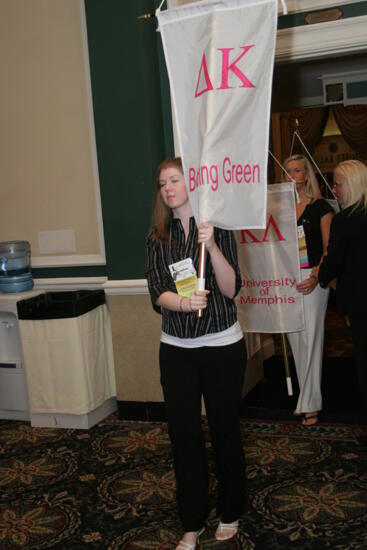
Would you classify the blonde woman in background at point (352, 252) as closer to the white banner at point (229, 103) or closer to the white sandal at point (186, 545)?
the white banner at point (229, 103)

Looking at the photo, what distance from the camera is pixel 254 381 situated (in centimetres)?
467

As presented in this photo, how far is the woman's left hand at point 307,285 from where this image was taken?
12.3ft

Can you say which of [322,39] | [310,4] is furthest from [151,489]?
[310,4]

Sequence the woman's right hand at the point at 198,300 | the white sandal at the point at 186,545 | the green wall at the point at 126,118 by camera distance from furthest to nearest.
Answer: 1. the green wall at the point at 126,118
2. the white sandal at the point at 186,545
3. the woman's right hand at the point at 198,300

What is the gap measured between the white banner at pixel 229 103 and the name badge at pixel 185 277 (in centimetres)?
21

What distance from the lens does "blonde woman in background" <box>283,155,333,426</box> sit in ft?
12.6

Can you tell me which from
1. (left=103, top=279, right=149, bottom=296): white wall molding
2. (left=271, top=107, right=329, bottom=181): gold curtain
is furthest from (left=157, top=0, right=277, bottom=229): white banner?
(left=271, top=107, right=329, bottom=181): gold curtain

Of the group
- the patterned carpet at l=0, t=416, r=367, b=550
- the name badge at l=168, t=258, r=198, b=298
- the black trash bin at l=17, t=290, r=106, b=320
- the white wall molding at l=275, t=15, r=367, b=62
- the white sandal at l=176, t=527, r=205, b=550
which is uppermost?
the white wall molding at l=275, t=15, r=367, b=62

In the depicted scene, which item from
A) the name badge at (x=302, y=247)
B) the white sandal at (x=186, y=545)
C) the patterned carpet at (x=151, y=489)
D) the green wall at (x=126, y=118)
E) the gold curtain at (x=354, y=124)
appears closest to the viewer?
the white sandal at (x=186, y=545)

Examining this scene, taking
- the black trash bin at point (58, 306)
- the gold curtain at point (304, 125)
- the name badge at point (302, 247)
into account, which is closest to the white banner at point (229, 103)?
the name badge at point (302, 247)

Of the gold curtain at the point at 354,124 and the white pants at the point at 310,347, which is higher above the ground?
the gold curtain at the point at 354,124

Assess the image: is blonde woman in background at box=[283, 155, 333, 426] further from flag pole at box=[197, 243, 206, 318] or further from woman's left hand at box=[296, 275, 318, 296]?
flag pole at box=[197, 243, 206, 318]

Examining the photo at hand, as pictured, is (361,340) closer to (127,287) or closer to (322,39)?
(127,287)

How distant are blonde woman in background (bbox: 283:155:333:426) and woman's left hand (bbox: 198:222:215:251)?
1.64 metres
